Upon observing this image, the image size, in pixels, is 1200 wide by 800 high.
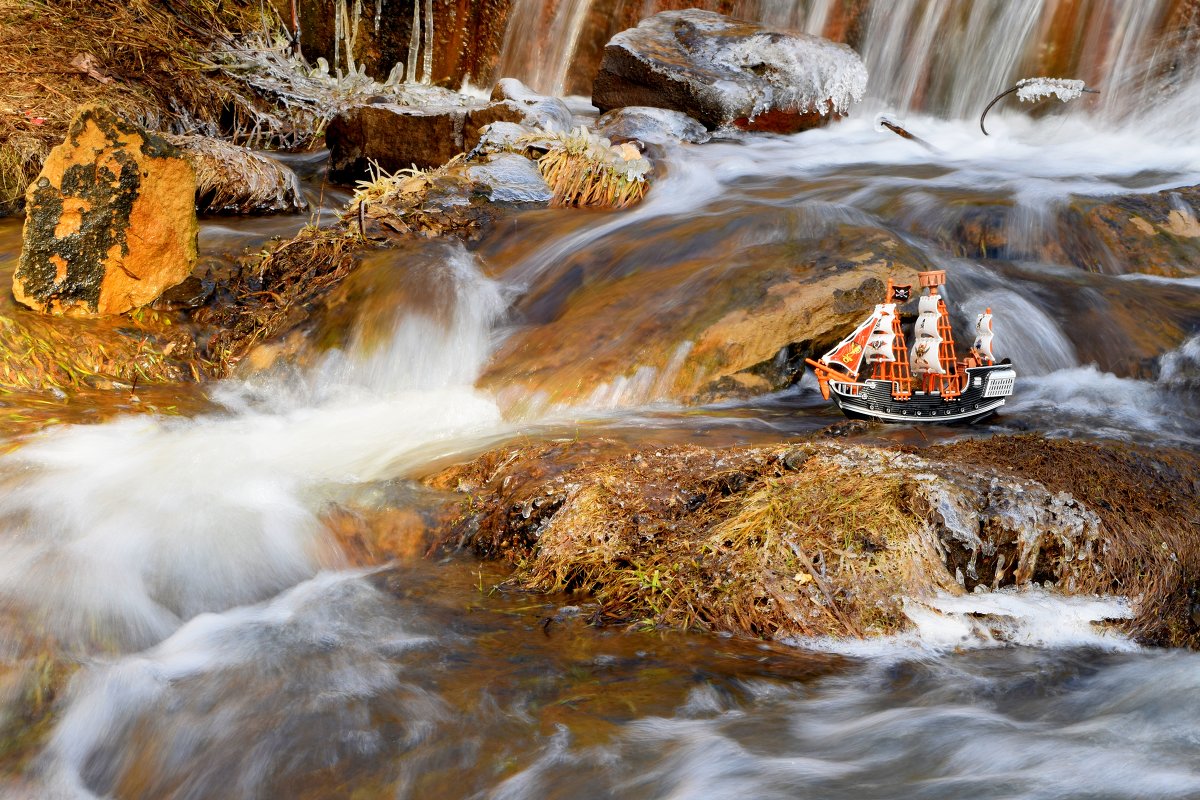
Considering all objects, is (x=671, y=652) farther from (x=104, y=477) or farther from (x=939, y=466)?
(x=104, y=477)

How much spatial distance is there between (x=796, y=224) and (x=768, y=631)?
3903 millimetres

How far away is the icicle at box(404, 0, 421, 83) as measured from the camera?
15422 millimetres

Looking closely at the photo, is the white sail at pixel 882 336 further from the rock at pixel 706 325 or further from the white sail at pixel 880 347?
the rock at pixel 706 325

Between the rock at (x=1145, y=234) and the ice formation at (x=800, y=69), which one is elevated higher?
the ice formation at (x=800, y=69)

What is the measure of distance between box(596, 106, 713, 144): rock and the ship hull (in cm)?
573

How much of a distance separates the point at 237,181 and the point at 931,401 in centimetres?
672

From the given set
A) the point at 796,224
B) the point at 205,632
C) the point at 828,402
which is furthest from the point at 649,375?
the point at 205,632

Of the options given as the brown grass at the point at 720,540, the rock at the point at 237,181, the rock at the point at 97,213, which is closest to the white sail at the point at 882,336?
the brown grass at the point at 720,540

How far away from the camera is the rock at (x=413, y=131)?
31.9ft

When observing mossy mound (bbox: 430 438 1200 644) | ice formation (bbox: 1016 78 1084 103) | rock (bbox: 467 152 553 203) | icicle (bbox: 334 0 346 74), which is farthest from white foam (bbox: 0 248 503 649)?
icicle (bbox: 334 0 346 74)

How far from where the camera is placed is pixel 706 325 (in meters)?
5.65

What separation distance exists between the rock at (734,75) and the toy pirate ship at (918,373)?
6494 millimetres

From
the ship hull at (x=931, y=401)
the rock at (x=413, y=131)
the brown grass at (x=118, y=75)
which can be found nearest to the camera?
the ship hull at (x=931, y=401)

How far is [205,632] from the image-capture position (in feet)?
11.8
